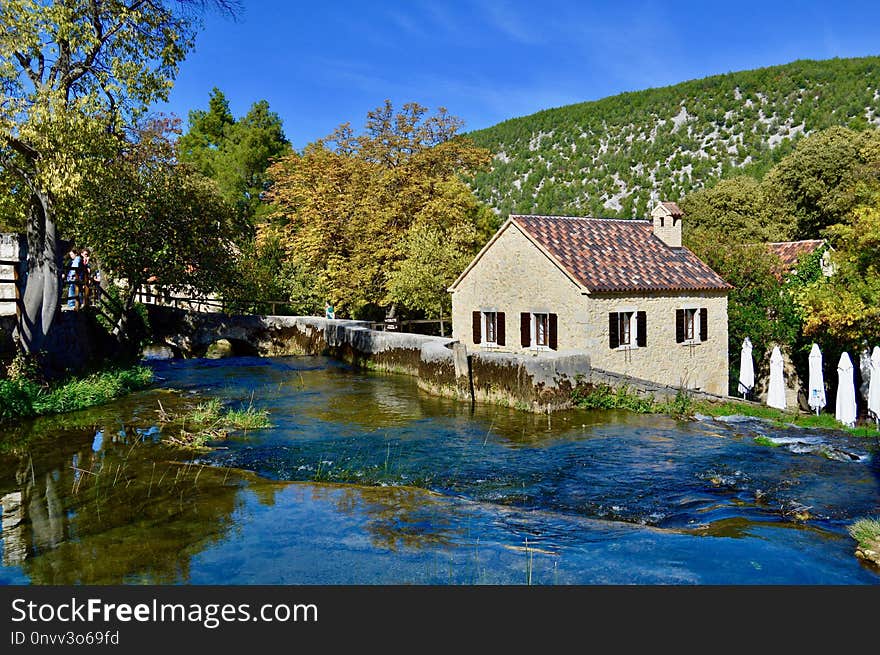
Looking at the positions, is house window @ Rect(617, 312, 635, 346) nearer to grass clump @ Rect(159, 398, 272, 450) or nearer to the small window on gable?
the small window on gable

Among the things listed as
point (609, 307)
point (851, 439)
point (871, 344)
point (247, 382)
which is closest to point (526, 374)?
point (609, 307)

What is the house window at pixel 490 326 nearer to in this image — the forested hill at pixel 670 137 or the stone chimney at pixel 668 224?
the stone chimney at pixel 668 224

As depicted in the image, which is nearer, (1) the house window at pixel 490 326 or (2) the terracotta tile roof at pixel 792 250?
(1) the house window at pixel 490 326

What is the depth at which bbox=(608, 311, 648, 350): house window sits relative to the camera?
23.7 m

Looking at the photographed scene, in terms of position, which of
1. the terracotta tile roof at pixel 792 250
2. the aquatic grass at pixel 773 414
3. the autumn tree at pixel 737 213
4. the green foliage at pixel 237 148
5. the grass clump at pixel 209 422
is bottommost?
the aquatic grass at pixel 773 414

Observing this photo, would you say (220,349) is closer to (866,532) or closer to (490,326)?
(490,326)

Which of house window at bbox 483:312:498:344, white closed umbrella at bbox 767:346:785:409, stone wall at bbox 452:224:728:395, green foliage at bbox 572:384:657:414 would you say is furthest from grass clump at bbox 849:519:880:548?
house window at bbox 483:312:498:344

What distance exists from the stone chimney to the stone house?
40 millimetres

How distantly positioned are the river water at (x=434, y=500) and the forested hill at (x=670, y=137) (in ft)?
252

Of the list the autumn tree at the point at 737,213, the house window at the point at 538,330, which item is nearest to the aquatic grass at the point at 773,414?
the house window at the point at 538,330

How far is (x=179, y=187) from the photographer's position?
2959 cm

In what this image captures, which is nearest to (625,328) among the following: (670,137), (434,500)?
(434,500)

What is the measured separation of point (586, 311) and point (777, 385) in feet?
21.5

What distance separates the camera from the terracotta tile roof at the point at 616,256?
78.8 ft
